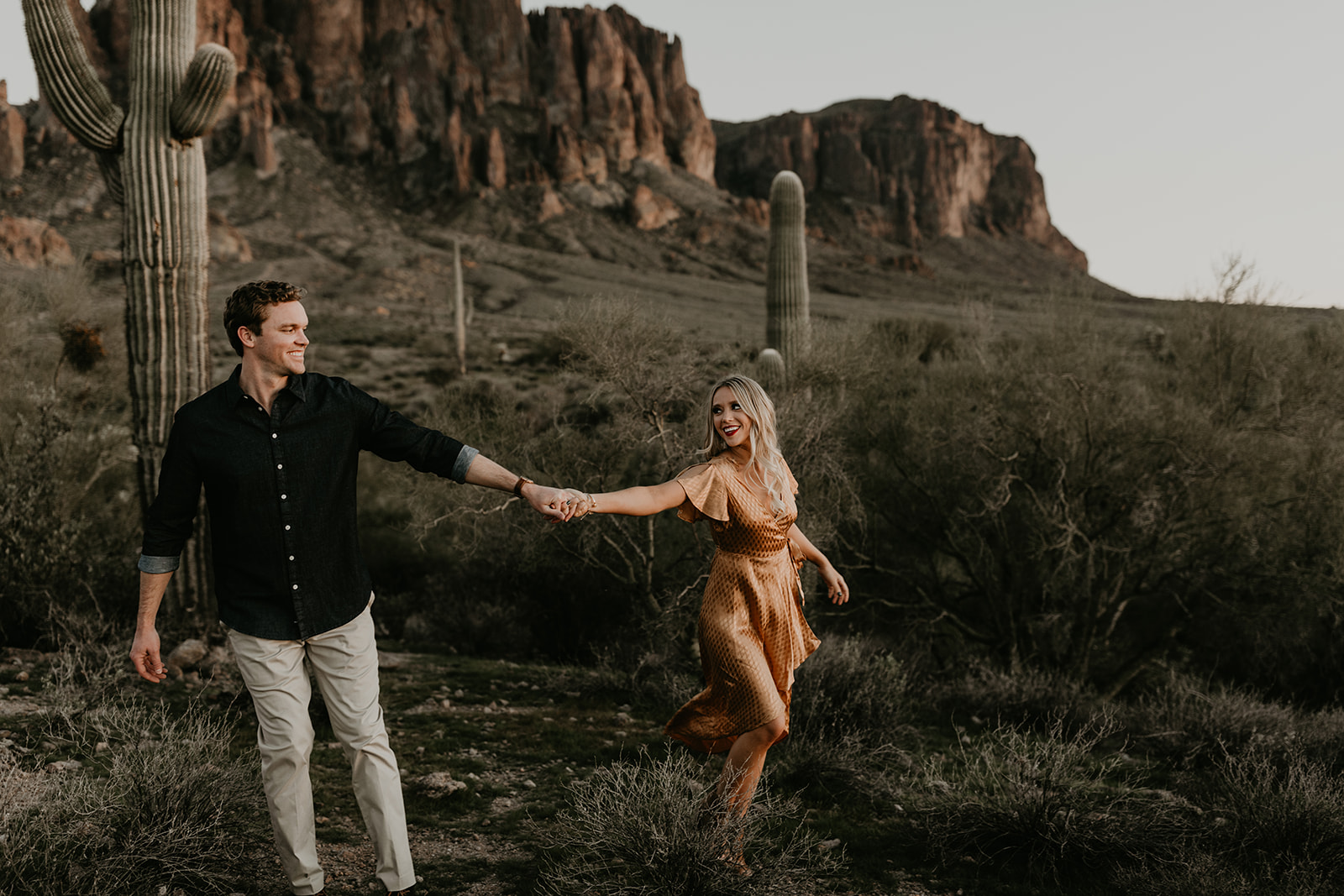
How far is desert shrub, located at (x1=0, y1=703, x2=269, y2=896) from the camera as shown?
114 inches

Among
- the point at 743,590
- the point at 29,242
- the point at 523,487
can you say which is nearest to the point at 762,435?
the point at 743,590

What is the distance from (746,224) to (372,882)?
281ft

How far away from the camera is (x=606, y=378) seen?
8180 millimetres

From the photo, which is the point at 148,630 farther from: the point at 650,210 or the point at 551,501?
the point at 650,210

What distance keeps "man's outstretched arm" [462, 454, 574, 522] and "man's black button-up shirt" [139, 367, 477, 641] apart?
0.21m

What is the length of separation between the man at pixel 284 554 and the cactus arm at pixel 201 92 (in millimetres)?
5386

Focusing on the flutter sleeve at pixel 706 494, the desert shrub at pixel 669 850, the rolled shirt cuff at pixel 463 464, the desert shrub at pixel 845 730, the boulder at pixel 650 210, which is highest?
the boulder at pixel 650 210

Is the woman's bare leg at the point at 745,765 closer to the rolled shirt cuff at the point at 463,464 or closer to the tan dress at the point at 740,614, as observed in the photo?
the tan dress at the point at 740,614

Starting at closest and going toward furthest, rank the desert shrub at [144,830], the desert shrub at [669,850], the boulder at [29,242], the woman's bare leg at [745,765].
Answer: the desert shrub at [144,830] < the desert shrub at [669,850] < the woman's bare leg at [745,765] < the boulder at [29,242]

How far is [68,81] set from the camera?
6.99 meters

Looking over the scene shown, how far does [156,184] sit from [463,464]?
569cm

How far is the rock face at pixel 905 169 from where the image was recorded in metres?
111

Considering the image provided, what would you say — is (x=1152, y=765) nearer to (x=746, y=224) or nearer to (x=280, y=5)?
(x=746, y=224)

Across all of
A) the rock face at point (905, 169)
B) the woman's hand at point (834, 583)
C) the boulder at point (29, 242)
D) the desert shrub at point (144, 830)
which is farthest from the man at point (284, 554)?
the rock face at point (905, 169)
